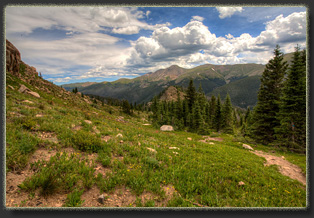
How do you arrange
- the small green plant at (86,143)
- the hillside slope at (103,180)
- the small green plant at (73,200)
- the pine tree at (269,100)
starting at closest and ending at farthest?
the small green plant at (73,200) → the hillside slope at (103,180) → the small green plant at (86,143) → the pine tree at (269,100)

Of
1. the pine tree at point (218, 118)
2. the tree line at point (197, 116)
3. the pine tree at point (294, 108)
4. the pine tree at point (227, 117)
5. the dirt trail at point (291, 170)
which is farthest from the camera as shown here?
the pine tree at point (218, 118)

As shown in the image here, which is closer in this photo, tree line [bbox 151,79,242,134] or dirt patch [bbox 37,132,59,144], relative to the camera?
dirt patch [bbox 37,132,59,144]

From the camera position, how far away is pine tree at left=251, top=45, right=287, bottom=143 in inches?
741

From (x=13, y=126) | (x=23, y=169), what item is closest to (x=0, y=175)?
(x=23, y=169)

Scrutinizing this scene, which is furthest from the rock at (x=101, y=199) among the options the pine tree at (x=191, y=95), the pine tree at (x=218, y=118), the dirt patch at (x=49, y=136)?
the pine tree at (x=218, y=118)

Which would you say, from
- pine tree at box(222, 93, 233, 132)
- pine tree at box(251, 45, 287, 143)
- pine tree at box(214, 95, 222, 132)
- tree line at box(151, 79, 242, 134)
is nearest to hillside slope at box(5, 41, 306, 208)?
pine tree at box(251, 45, 287, 143)

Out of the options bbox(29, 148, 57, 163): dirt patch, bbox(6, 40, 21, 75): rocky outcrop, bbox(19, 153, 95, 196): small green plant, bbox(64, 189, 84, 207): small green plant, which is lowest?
bbox(64, 189, 84, 207): small green plant

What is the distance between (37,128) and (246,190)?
959cm

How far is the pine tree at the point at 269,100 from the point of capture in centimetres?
1883

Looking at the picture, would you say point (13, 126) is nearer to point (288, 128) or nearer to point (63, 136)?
point (63, 136)

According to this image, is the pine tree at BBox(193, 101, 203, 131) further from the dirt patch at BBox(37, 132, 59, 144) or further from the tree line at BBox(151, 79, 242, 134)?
the dirt patch at BBox(37, 132, 59, 144)

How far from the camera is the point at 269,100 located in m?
19.1

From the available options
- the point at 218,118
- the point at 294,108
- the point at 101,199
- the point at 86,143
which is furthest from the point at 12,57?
the point at 218,118

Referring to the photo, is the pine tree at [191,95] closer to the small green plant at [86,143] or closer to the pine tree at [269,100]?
the pine tree at [269,100]
